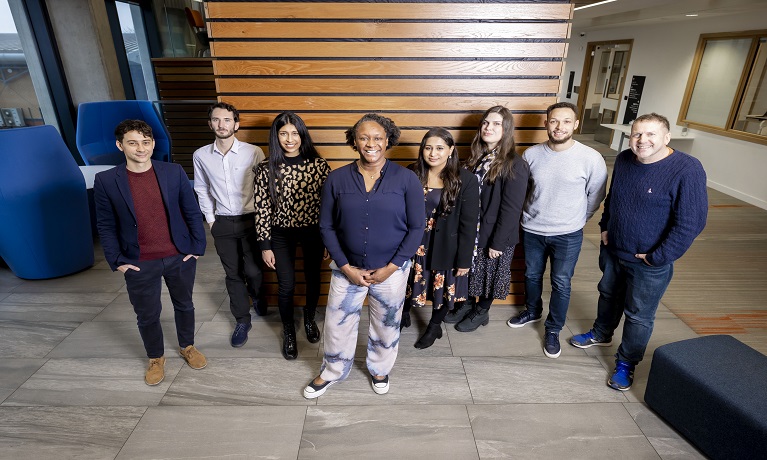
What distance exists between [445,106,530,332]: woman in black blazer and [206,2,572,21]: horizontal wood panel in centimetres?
76

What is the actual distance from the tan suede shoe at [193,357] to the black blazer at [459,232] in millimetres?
1609

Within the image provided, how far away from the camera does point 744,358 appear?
7.64 ft

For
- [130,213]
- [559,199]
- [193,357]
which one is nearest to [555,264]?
[559,199]

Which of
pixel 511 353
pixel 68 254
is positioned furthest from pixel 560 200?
pixel 68 254

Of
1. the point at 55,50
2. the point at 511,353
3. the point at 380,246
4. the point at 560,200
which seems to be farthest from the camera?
the point at 55,50

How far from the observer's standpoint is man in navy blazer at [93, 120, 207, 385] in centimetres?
224

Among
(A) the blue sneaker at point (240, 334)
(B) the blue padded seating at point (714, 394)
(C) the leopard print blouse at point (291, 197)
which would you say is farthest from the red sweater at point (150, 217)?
(B) the blue padded seating at point (714, 394)

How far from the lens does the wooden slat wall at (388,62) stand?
292 cm

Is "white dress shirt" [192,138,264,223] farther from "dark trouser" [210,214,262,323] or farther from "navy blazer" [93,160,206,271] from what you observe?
"navy blazer" [93,160,206,271]

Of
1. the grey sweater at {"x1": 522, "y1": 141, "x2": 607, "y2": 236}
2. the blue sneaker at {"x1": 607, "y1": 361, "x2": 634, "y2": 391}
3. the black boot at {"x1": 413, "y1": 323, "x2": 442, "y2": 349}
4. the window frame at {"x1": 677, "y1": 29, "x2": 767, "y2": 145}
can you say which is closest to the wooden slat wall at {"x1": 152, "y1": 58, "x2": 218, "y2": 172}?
the black boot at {"x1": 413, "y1": 323, "x2": 442, "y2": 349}

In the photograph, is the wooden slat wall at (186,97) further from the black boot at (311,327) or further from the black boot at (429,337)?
the black boot at (429,337)

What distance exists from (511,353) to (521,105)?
178cm

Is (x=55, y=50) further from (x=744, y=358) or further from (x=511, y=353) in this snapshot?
(x=744, y=358)

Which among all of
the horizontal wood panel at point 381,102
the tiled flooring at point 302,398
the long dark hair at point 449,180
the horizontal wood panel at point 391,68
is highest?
the horizontal wood panel at point 391,68
